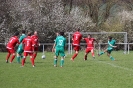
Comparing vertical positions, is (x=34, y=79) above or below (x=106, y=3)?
below

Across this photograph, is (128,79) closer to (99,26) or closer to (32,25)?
(32,25)

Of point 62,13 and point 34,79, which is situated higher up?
point 62,13

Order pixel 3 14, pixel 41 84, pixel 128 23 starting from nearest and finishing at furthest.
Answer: pixel 41 84
pixel 3 14
pixel 128 23

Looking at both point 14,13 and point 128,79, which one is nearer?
point 128,79

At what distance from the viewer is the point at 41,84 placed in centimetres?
1421

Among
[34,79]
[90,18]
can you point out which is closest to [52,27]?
[90,18]

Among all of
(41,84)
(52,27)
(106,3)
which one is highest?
(106,3)

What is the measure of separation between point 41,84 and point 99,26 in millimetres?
41809

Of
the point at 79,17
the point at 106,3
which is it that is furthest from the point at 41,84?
the point at 106,3

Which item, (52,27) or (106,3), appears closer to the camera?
(52,27)

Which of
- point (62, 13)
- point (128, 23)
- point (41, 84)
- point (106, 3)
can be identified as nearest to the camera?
point (41, 84)

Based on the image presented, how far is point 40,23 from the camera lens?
48.2m

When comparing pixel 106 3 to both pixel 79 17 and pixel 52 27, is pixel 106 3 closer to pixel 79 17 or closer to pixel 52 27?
pixel 79 17

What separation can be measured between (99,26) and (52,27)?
348 inches
